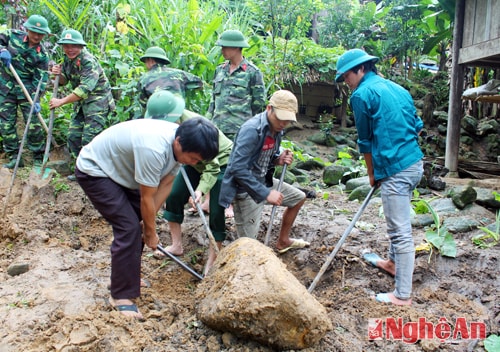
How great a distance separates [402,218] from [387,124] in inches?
27.9

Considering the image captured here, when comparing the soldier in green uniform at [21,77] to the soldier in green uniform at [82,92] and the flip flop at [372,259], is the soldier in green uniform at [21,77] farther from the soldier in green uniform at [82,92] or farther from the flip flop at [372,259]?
the flip flop at [372,259]

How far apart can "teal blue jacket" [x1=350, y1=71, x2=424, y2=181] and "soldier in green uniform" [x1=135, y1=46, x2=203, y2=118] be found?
253 cm

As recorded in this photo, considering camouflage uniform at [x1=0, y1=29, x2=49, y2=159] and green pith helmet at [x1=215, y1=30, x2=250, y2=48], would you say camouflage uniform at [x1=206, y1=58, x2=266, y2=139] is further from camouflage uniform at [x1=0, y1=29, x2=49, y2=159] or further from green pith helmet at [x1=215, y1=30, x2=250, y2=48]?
camouflage uniform at [x1=0, y1=29, x2=49, y2=159]

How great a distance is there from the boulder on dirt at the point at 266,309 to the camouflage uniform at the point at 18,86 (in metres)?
4.59

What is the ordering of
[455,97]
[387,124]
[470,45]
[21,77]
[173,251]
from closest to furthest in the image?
[387,124] → [173,251] → [21,77] → [470,45] → [455,97]

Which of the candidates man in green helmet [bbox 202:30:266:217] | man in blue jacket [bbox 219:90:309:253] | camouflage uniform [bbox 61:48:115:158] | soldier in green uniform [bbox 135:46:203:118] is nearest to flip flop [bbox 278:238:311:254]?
man in blue jacket [bbox 219:90:309:253]

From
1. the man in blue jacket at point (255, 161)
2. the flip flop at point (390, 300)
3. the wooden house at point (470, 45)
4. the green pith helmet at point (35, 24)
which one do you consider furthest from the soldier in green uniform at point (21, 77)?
the wooden house at point (470, 45)

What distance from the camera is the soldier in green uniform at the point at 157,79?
5152 millimetres

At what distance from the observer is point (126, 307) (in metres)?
3.03

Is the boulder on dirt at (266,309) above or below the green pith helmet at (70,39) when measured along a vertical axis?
below

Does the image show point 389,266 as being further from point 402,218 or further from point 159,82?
→ point 159,82

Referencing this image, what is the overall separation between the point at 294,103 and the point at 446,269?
1.94 m

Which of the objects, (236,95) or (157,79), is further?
(157,79)

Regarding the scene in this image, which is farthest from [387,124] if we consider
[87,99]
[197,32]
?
[197,32]
